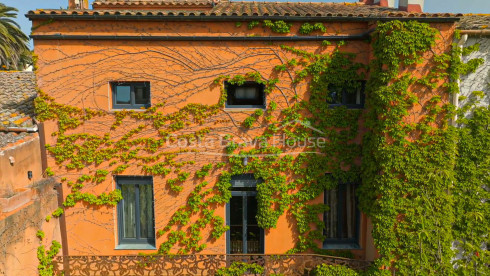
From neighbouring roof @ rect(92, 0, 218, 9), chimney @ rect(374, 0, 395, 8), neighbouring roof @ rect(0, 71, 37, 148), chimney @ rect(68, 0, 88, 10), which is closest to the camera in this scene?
neighbouring roof @ rect(0, 71, 37, 148)

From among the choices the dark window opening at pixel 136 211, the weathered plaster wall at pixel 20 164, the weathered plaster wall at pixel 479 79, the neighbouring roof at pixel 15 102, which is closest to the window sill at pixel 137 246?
the dark window opening at pixel 136 211

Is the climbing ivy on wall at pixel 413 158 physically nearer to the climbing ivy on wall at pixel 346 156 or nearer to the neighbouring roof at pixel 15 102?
the climbing ivy on wall at pixel 346 156

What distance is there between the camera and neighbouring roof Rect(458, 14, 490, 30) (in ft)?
19.2

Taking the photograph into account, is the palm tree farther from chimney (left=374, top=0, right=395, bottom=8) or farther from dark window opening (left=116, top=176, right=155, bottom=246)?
chimney (left=374, top=0, right=395, bottom=8)

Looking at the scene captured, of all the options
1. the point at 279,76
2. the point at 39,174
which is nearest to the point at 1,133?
the point at 39,174

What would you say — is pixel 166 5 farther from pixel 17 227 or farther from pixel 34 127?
pixel 17 227

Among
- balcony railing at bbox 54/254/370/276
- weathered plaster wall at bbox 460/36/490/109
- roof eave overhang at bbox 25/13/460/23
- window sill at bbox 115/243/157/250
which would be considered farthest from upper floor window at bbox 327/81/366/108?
window sill at bbox 115/243/157/250

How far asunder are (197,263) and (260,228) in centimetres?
182

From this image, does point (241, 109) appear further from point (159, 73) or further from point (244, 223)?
point (244, 223)

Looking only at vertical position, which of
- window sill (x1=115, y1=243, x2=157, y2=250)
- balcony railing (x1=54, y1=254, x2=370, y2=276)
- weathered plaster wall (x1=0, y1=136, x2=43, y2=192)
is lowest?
balcony railing (x1=54, y1=254, x2=370, y2=276)

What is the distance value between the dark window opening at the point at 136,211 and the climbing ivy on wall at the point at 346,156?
Result: 0.32 m

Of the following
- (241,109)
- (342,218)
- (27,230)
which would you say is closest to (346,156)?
(342,218)

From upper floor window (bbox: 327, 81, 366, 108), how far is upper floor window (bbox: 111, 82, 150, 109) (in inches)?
182

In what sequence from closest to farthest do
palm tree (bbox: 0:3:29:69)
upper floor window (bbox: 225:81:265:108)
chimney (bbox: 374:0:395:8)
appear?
upper floor window (bbox: 225:81:265:108), chimney (bbox: 374:0:395:8), palm tree (bbox: 0:3:29:69)
